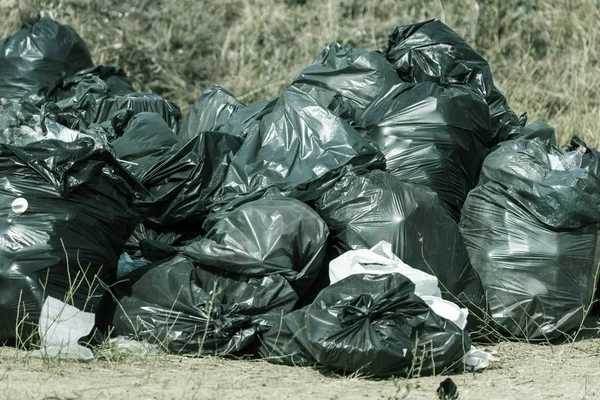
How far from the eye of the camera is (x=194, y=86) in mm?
7289

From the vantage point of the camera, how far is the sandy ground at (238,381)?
9.62 ft

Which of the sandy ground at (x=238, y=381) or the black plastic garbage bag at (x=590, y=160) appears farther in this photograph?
the black plastic garbage bag at (x=590, y=160)

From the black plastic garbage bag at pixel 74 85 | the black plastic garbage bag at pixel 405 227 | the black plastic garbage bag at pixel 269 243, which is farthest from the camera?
the black plastic garbage bag at pixel 74 85

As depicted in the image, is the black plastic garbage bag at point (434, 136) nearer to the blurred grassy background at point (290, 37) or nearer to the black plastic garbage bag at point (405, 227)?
the black plastic garbage bag at point (405, 227)

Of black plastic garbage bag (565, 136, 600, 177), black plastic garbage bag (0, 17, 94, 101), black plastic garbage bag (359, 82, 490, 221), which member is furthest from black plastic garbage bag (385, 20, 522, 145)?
black plastic garbage bag (0, 17, 94, 101)

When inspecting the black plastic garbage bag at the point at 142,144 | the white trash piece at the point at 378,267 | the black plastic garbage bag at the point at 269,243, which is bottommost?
the white trash piece at the point at 378,267

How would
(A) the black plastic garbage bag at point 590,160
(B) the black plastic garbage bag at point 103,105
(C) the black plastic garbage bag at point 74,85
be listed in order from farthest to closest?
(C) the black plastic garbage bag at point 74,85
(B) the black plastic garbage bag at point 103,105
(A) the black plastic garbage bag at point 590,160

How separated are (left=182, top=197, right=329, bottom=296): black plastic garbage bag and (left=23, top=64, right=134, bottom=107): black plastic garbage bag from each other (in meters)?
1.95

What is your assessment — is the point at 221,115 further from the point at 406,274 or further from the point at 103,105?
the point at 406,274

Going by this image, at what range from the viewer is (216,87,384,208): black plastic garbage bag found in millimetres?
3934

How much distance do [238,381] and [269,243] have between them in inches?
24.5

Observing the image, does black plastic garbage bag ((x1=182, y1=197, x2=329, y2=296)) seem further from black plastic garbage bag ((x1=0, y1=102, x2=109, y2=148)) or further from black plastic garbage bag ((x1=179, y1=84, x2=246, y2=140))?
black plastic garbage bag ((x1=179, y1=84, x2=246, y2=140))

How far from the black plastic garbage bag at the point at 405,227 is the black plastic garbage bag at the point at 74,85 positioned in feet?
6.92

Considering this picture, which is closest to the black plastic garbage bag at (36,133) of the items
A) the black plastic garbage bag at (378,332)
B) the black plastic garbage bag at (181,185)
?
the black plastic garbage bag at (181,185)
